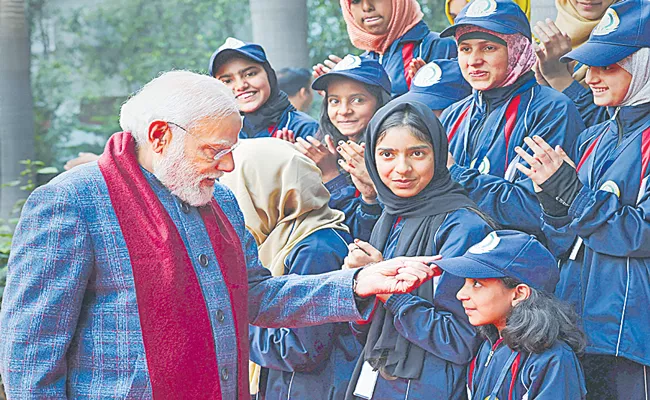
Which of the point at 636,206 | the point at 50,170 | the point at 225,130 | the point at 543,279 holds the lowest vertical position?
the point at 50,170

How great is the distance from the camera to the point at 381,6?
5.03 metres

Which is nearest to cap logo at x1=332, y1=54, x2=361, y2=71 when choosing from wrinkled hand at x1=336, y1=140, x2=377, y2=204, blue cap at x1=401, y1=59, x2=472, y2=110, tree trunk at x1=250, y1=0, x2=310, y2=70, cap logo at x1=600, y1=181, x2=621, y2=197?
blue cap at x1=401, y1=59, x2=472, y2=110

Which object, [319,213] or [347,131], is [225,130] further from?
[347,131]

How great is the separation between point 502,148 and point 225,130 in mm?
1560

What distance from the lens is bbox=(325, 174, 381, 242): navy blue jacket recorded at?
4172 millimetres

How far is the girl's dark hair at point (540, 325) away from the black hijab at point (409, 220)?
1.18 feet

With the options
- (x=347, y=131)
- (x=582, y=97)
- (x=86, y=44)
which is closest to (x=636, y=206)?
(x=582, y=97)

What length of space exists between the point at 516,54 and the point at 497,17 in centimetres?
18

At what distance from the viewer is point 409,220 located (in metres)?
3.66

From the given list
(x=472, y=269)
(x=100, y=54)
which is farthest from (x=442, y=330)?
(x=100, y=54)

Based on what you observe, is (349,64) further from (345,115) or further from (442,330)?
(442,330)

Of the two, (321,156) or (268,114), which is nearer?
(321,156)

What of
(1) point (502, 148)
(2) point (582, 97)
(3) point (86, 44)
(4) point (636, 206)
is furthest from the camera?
(3) point (86, 44)

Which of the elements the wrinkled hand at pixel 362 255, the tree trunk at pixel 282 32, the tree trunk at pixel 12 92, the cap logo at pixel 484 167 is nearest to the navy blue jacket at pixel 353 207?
the cap logo at pixel 484 167
